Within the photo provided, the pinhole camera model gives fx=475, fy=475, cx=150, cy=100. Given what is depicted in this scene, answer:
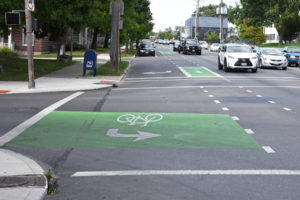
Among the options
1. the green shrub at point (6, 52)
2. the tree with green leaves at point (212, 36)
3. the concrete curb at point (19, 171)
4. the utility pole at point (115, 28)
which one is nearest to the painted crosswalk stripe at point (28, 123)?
the concrete curb at point (19, 171)

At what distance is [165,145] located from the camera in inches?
332

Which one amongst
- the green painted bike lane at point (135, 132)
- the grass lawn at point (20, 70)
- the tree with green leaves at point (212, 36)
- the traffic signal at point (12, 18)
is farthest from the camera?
the tree with green leaves at point (212, 36)

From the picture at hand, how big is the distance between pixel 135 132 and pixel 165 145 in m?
1.34

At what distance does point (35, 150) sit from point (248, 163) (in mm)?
3541

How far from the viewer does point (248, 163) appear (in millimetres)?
7223

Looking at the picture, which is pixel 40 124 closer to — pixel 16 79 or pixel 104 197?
pixel 104 197

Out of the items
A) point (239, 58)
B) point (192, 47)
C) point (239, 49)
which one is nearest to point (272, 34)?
point (192, 47)

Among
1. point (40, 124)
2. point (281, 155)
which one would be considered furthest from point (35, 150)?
point (281, 155)

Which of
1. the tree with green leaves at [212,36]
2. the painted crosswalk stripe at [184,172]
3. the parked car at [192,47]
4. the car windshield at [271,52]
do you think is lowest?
the painted crosswalk stripe at [184,172]

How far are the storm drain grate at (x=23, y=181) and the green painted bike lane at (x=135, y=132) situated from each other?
2.25m

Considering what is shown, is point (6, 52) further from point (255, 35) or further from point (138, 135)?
point (255, 35)

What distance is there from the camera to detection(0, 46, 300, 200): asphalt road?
5957 millimetres

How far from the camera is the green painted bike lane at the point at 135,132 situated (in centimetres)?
858

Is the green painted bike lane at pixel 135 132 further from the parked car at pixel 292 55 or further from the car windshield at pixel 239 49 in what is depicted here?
the parked car at pixel 292 55
